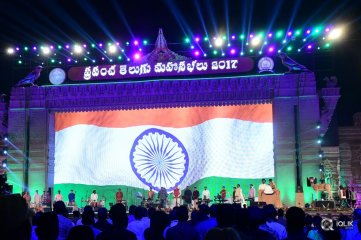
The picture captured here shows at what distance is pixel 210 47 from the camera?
808 inches

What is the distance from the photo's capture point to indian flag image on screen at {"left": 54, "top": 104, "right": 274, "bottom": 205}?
19719 millimetres

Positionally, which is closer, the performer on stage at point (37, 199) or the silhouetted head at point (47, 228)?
the silhouetted head at point (47, 228)

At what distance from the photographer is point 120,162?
821 inches

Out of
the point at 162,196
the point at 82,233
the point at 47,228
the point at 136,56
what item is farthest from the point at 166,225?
the point at 136,56

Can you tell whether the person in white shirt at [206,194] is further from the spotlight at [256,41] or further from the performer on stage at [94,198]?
the spotlight at [256,41]

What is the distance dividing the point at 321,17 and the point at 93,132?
11.7 m

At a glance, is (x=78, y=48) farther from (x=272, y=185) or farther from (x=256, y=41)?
(x=272, y=185)

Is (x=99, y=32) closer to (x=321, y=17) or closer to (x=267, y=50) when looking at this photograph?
(x=267, y=50)

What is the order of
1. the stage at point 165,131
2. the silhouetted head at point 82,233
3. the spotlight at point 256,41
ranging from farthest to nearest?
the spotlight at point 256,41 < the stage at point 165,131 < the silhouetted head at point 82,233

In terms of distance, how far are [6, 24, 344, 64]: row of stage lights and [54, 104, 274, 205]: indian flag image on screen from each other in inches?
95.9

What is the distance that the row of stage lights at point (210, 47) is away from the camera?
1980 centimetres

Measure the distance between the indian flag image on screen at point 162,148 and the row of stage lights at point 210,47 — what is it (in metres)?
2.44

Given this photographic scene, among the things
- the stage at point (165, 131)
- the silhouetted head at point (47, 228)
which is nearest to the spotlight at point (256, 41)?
the stage at point (165, 131)

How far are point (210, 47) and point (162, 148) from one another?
4951mm
